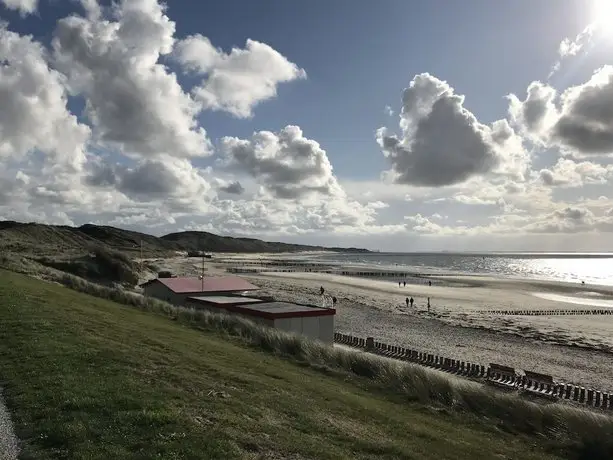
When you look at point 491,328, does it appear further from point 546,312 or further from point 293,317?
point 293,317

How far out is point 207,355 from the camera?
53.6 ft

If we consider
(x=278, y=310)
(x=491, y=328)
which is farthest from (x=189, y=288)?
(x=491, y=328)

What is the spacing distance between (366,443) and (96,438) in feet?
15.9

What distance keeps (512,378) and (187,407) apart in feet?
58.9

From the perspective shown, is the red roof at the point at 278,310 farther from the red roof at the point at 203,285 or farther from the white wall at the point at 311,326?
the red roof at the point at 203,285

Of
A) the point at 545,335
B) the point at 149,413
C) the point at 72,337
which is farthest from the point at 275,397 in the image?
the point at 545,335

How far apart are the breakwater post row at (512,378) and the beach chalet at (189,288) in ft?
37.4

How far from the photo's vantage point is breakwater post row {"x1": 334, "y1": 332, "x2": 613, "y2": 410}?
20078 millimetres

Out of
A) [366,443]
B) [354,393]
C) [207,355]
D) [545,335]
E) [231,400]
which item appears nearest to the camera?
[366,443]

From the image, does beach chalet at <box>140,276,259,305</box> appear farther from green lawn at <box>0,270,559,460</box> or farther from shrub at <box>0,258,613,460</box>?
green lawn at <box>0,270,559,460</box>

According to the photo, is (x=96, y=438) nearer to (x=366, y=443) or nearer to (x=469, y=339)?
(x=366, y=443)

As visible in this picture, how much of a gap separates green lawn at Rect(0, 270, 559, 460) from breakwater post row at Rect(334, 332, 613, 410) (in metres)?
8.80

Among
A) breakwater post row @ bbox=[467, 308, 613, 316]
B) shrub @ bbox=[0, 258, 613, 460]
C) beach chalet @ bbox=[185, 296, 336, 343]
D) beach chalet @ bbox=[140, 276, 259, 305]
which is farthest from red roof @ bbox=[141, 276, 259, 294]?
breakwater post row @ bbox=[467, 308, 613, 316]

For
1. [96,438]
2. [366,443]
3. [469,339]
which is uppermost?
[96,438]
